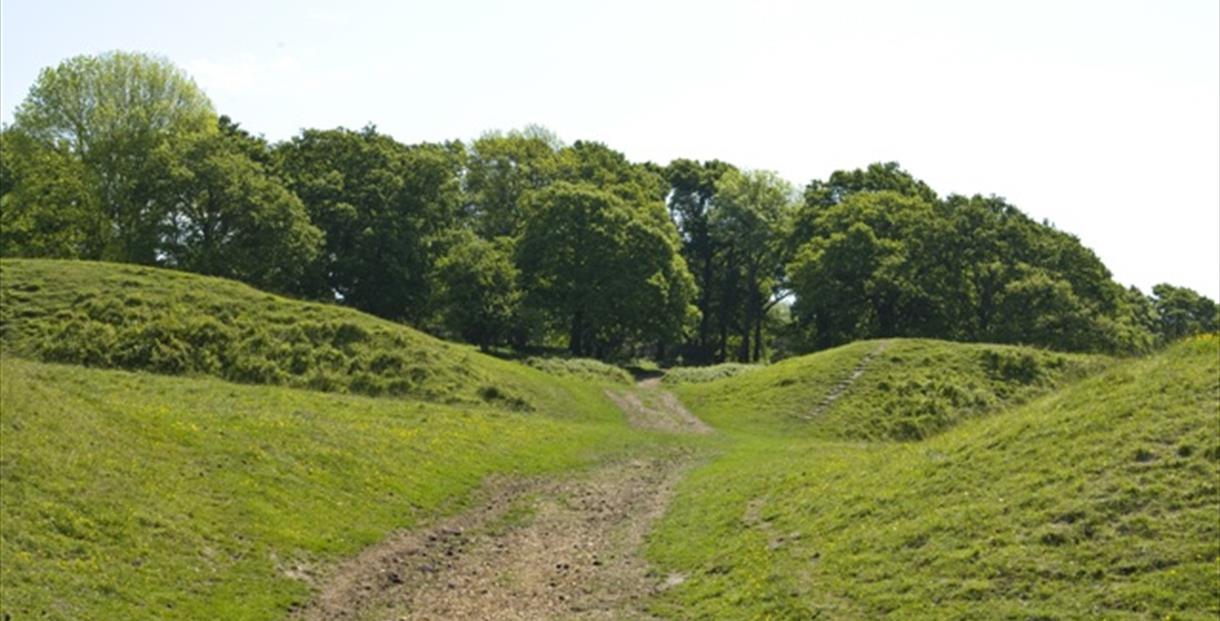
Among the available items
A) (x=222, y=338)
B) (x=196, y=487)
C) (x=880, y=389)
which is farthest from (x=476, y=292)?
(x=196, y=487)

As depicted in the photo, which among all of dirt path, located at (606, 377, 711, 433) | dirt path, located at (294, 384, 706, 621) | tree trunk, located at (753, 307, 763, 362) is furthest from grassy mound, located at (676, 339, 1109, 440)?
tree trunk, located at (753, 307, 763, 362)

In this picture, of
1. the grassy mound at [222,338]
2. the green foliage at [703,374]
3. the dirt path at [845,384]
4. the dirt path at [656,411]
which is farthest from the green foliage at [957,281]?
the grassy mound at [222,338]

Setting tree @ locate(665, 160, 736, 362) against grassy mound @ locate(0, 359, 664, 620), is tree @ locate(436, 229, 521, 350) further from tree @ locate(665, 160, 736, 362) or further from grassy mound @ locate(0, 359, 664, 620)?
grassy mound @ locate(0, 359, 664, 620)

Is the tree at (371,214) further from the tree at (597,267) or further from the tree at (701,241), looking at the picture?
the tree at (701,241)

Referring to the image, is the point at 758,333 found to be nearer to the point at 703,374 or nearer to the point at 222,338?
the point at 703,374

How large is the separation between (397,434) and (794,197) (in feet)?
311

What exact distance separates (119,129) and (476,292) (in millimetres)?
33713

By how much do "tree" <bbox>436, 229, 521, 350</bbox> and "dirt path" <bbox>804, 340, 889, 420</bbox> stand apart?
3513 cm

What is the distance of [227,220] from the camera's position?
258 feet

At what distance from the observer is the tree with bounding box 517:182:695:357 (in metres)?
88.7

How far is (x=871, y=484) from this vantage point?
24250 mm

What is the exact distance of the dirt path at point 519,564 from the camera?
65.3ft

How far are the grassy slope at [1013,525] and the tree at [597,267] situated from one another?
201 feet

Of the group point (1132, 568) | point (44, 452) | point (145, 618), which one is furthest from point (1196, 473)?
point (44, 452)
